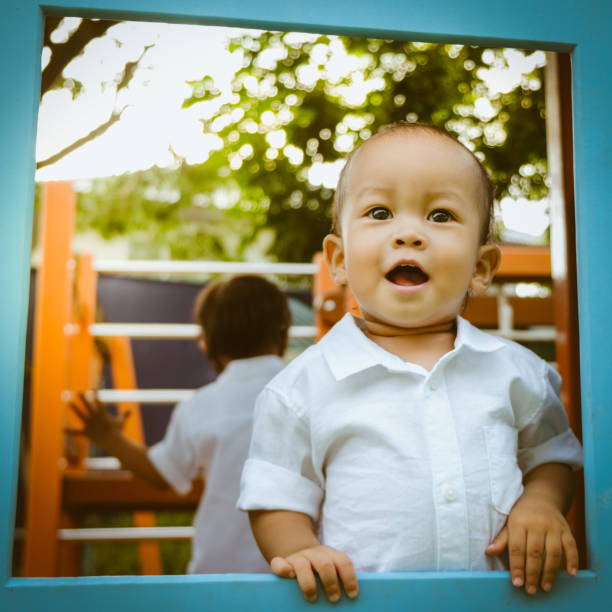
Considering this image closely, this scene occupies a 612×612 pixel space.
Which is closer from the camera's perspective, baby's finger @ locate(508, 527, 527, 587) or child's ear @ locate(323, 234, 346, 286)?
baby's finger @ locate(508, 527, 527, 587)

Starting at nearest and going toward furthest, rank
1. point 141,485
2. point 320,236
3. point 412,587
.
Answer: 1. point 412,587
2. point 141,485
3. point 320,236

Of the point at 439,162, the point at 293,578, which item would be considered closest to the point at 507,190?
the point at 439,162

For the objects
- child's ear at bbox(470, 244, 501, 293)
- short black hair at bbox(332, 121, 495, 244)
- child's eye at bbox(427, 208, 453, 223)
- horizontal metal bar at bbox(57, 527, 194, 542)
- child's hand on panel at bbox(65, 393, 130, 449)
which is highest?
short black hair at bbox(332, 121, 495, 244)

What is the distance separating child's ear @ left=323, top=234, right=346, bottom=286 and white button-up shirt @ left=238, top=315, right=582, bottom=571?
117 mm

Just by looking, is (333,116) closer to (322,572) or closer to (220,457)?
(220,457)

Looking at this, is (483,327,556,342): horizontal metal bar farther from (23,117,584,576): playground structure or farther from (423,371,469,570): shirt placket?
(423,371,469,570): shirt placket

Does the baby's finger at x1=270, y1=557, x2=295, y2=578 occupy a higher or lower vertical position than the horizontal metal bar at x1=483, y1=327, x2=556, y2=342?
lower

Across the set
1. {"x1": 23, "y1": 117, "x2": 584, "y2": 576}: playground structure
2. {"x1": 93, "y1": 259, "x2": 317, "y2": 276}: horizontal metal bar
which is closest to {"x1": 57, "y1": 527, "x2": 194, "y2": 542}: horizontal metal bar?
{"x1": 23, "y1": 117, "x2": 584, "y2": 576}: playground structure

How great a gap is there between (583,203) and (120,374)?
269 cm

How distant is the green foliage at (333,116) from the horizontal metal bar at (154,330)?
0.42 metres

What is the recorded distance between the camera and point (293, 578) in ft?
2.16

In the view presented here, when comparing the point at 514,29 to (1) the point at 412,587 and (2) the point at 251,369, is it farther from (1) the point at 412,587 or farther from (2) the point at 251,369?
(2) the point at 251,369

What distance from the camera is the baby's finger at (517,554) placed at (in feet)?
2.20

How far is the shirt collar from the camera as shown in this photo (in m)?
0.86
